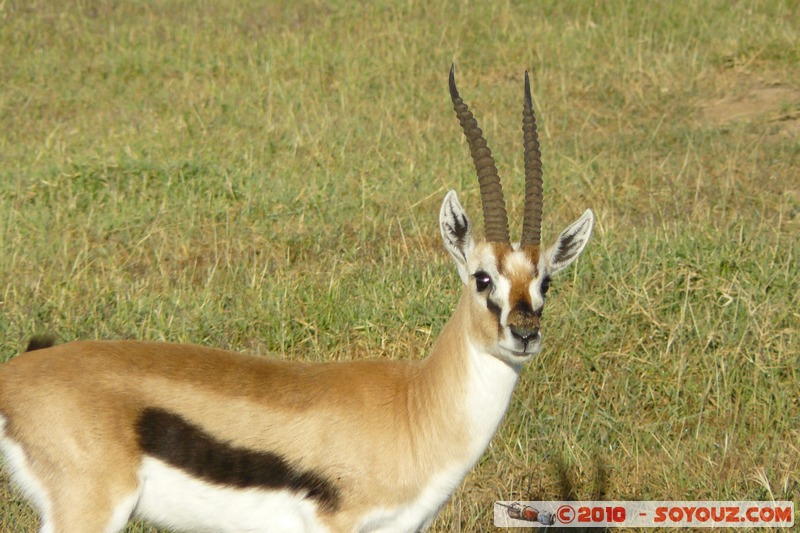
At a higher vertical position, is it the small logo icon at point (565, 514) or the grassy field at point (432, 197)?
the grassy field at point (432, 197)

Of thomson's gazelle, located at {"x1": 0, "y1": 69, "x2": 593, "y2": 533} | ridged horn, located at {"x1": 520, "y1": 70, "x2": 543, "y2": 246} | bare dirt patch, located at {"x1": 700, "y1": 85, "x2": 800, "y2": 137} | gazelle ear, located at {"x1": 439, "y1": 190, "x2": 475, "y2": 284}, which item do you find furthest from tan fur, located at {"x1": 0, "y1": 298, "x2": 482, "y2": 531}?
bare dirt patch, located at {"x1": 700, "y1": 85, "x2": 800, "y2": 137}

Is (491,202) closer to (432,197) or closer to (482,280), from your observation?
(482,280)

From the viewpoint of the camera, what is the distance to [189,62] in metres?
9.95

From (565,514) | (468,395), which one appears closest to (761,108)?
(565,514)

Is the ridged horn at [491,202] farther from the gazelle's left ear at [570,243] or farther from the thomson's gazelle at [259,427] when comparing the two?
the gazelle's left ear at [570,243]

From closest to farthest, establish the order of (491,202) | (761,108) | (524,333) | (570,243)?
(524,333) → (491,202) → (570,243) → (761,108)

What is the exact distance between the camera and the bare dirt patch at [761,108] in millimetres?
8844

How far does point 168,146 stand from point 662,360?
14.3 feet

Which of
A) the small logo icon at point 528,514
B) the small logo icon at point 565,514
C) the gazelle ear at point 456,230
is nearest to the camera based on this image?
the gazelle ear at point 456,230

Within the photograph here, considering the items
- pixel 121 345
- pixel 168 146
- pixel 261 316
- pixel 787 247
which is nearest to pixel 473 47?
pixel 168 146

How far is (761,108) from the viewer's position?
29.9 feet

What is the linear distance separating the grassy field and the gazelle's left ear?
1.23 m

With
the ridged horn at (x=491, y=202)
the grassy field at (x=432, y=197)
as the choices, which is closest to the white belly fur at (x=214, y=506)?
the grassy field at (x=432, y=197)

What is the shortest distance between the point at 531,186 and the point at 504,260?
0.40 m
